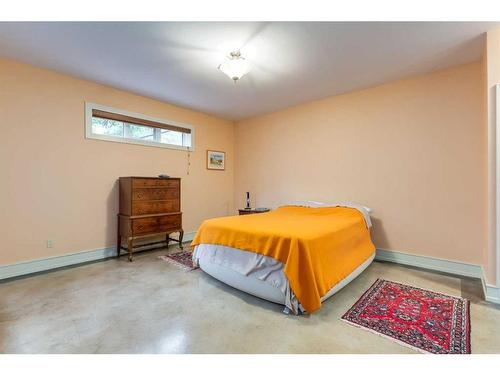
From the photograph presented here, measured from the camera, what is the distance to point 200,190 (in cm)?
495

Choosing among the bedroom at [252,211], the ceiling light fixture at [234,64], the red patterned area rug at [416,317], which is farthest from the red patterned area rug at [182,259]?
the ceiling light fixture at [234,64]

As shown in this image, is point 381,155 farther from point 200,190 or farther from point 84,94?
point 84,94

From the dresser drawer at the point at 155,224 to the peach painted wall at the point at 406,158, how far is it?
6.89ft

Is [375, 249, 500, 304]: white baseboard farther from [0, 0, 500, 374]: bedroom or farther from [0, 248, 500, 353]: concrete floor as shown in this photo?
[0, 248, 500, 353]: concrete floor

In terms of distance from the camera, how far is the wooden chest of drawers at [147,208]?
3.52 meters

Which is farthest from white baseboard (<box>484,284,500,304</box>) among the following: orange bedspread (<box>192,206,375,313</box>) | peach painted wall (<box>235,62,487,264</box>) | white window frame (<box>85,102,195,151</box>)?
white window frame (<box>85,102,195,151</box>)

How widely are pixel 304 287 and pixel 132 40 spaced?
2806 mm

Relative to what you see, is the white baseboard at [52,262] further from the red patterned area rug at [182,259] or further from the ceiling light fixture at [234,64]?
the ceiling light fixture at [234,64]

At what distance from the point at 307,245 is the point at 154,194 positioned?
2.64 m

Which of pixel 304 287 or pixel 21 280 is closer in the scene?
pixel 304 287

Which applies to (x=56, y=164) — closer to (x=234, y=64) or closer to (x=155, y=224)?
(x=155, y=224)
